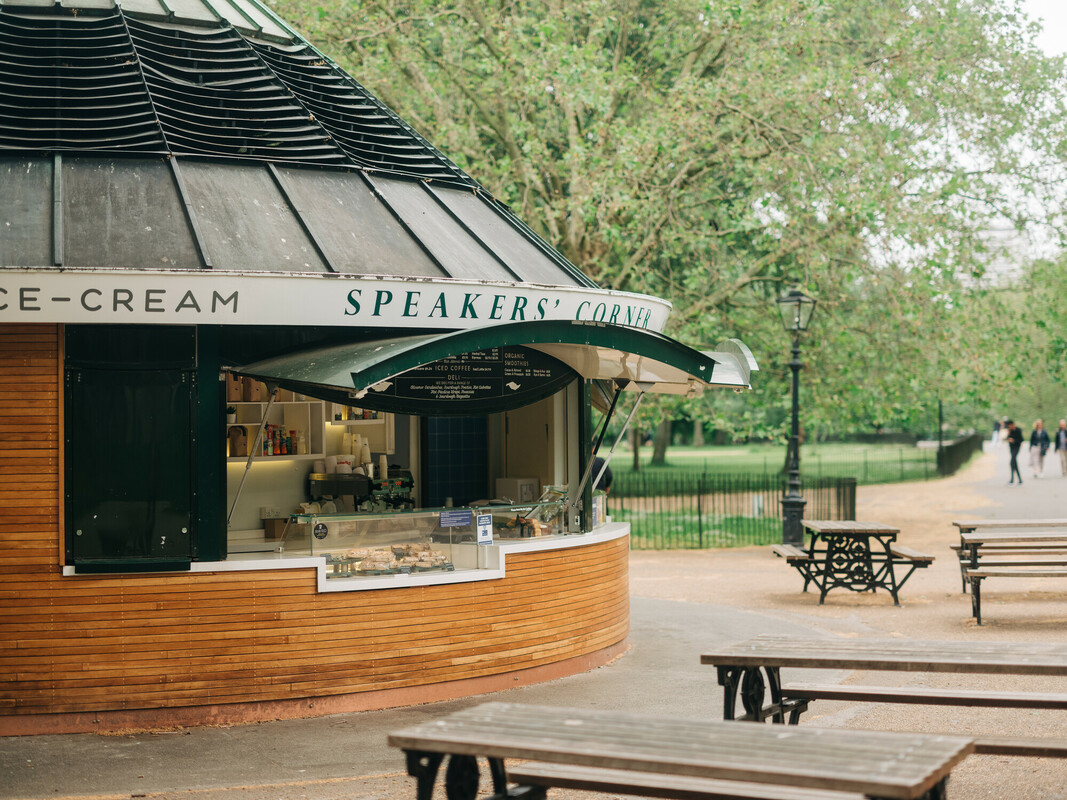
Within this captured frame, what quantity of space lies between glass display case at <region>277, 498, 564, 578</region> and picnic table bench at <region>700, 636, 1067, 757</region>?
2.99 metres

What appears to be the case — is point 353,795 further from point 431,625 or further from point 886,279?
point 886,279

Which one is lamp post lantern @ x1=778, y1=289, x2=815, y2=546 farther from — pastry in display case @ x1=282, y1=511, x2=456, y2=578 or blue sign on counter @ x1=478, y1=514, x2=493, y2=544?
pastry in display case @ x1=282, y1=511, x2=456, y2=578

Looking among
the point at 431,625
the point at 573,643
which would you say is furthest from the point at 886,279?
the point at 431,625

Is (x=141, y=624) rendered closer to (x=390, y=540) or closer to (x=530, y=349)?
(x=390, y=540)

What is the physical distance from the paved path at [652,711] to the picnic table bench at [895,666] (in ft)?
1.63

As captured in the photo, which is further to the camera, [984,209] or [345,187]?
[984,209]

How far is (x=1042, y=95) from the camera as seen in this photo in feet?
66.1

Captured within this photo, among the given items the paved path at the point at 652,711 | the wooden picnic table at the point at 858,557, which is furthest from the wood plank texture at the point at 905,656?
the wooden picnic table at the point at 858,557

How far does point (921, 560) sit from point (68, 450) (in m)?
9.73

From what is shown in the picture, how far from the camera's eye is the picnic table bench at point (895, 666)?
594cm

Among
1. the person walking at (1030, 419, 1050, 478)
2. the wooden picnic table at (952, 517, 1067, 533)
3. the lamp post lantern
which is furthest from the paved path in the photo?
the person walking at (1030, 419, 1050, 478)

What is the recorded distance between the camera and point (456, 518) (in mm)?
9180

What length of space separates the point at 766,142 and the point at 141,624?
44.9 feet

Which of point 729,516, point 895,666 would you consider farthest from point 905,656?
point 729,516
